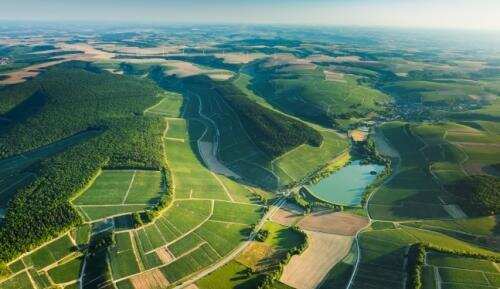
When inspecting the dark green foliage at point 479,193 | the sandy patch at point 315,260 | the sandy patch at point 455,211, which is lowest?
the sandy patch at point 315,260

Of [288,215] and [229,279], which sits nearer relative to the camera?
[229,279]

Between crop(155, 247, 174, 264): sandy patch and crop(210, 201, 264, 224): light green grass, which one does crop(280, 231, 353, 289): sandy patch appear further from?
crop(155, 247, 174, 264): sandy patch

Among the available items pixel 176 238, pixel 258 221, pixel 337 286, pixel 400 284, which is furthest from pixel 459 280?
pixel 176 238

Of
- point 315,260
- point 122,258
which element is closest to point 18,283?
point 122,258

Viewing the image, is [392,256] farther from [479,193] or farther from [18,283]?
[18,283]

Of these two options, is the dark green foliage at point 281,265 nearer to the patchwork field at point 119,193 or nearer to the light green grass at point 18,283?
the patchwork field at point 119,193

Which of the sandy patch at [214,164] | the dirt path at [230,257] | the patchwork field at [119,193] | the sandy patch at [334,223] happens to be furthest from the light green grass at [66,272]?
the sandy patch at [214,164]

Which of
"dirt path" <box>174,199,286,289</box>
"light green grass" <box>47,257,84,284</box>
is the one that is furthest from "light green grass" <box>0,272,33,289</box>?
"dirt path" <box>174,199,286,289</box>
